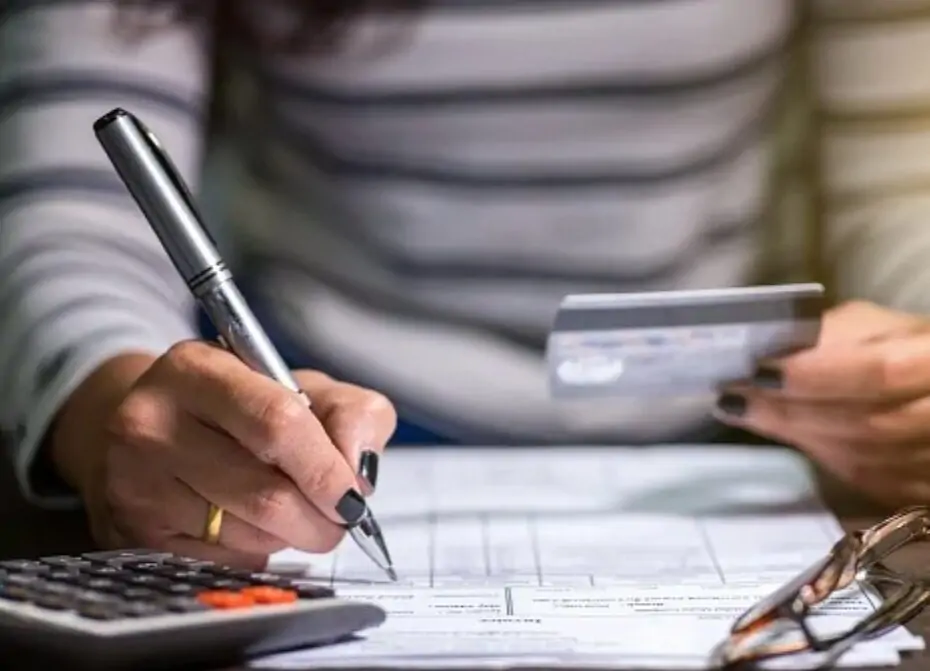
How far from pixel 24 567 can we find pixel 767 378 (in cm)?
33

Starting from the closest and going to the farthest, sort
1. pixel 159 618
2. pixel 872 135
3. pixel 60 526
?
pixel 159 618 → pixel 60 526 → pixel 872 135

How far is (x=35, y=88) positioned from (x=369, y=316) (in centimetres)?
23

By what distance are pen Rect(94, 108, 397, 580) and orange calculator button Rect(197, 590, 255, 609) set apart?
97mm

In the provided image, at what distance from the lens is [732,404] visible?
0.64 metres

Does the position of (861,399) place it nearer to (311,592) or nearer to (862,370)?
(862,370)

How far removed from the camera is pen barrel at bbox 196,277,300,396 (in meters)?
0.53

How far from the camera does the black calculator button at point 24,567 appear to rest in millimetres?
454

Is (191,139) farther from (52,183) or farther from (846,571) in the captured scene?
(846,571)

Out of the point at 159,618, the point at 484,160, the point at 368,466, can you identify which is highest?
the point at 484,160

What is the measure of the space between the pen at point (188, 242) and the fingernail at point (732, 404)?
20 centimetres

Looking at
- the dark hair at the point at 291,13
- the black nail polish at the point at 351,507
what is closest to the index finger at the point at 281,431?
the black nail polish at the point at 351,507

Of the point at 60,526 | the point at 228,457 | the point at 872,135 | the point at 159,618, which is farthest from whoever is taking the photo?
the point at 872,135

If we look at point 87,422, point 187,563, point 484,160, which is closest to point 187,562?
point 187,563

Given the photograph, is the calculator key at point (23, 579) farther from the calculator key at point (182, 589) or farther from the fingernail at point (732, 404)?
the fingernail at point (732, 404)
